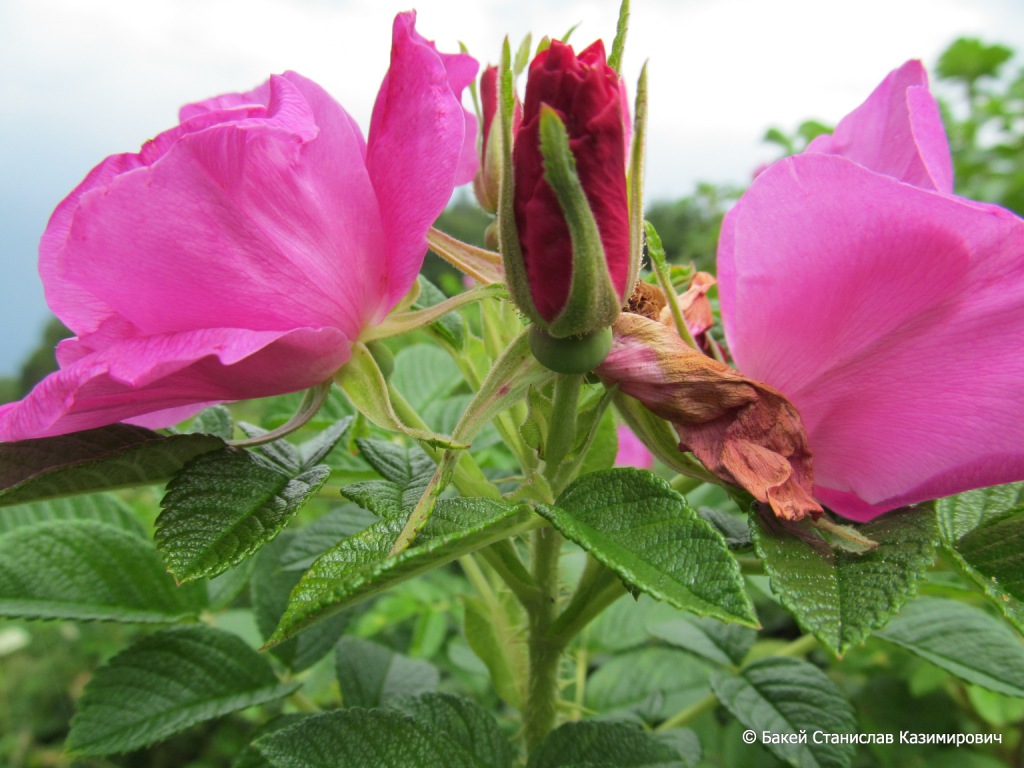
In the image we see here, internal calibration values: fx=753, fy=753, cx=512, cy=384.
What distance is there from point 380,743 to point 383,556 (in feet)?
0.76

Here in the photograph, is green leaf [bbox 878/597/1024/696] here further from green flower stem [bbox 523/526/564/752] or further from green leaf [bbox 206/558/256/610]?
green leaf [bbox 206/558/256/610]

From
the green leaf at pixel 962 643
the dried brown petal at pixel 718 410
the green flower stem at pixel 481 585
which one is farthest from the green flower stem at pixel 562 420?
the green leaf at pixel 962 643

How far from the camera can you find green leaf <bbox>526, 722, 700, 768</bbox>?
2.20 ft

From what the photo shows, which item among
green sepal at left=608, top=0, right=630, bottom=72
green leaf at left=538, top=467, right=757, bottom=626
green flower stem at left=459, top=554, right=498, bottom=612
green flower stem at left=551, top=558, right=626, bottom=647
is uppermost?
green sepal at left=608, top=0, right=630, bottom=72

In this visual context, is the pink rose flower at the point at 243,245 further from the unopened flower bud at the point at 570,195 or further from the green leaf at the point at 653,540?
the green leaf at the point at 653,540

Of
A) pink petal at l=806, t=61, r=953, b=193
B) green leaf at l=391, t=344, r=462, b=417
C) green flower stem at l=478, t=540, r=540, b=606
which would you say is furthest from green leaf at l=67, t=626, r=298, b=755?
pink petal at l=806, t=61, r=953, b=193

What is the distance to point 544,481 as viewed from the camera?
1.81 ft

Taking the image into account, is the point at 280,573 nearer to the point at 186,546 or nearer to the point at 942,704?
the point at 186,546

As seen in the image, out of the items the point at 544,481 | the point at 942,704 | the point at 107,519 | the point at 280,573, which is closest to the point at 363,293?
the point at 544,481

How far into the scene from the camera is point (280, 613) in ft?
2.89

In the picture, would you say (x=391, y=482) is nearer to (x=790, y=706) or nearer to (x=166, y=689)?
(x=166, y=689)

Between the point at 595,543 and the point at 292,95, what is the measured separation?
368mm

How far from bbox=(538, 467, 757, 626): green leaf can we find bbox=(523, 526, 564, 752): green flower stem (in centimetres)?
19

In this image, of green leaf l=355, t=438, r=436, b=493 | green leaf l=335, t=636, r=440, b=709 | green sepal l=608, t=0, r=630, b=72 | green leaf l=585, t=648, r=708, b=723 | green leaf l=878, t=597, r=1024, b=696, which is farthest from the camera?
green leaf l=585, t=648, r=708, b=723
